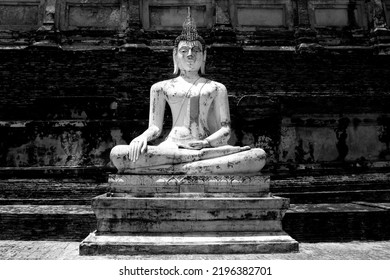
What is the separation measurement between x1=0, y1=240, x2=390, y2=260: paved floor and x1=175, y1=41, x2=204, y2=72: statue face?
8.77 feet

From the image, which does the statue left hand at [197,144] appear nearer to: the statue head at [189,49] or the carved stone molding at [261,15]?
the statue head at [189,49]

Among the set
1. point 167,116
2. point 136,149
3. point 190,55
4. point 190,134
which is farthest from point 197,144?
point 167,116

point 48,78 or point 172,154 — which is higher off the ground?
point 48,78

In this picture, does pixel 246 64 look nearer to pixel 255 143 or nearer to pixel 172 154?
pixel 255 143

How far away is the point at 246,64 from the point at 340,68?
276 centimetres

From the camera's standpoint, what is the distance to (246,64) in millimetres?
12086

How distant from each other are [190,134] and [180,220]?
134 centimetres

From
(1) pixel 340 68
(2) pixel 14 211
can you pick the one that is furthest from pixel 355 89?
(2) pixel 14 211

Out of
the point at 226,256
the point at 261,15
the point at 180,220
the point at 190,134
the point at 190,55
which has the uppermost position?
the point at 261,15

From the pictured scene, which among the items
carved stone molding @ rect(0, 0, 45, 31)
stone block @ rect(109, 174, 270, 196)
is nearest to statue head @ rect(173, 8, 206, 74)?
stone block @ rect(109, 174, 270, 196)

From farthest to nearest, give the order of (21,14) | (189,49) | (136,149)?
(21,14) → (189,49) → (136,149)

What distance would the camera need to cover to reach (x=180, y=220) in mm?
4793

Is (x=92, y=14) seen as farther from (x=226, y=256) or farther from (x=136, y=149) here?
(x=226, y=256)

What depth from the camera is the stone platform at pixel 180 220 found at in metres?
4.58
